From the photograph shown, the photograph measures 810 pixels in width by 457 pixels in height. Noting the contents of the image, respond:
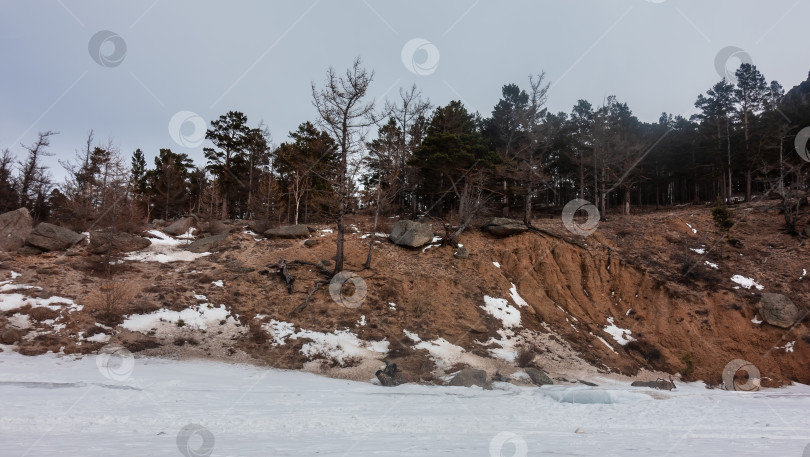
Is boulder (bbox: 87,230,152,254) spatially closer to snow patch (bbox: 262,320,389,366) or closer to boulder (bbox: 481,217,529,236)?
snow patch (bbox: 262,320,389,366)

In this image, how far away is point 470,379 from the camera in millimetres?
12367

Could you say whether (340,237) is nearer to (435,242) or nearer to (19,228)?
(435,242)

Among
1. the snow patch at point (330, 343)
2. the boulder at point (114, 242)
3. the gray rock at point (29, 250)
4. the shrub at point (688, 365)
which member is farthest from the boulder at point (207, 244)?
the shrub at point (688, 365)

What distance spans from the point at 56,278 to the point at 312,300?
11152mm

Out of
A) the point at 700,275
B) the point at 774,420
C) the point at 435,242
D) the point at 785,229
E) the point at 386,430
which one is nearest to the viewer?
the point at 386,430

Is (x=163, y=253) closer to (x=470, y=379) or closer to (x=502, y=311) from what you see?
(x=470, y=379)

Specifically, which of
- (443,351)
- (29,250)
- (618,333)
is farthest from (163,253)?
(618,333)

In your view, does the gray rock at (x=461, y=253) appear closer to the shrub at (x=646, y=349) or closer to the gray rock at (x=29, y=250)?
the shrub at (x=646, y=349)

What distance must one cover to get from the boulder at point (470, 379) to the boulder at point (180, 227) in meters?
21.8

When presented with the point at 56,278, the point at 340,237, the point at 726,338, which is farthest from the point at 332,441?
the point at 726,338

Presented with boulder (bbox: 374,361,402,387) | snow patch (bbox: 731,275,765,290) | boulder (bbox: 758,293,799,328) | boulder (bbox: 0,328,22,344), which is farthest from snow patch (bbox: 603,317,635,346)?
Result: boulder (bbox: 0,328,22,344)

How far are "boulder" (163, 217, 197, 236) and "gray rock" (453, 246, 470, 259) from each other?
18624 mm

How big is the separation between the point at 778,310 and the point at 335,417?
23.0 m

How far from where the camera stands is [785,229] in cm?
2595
